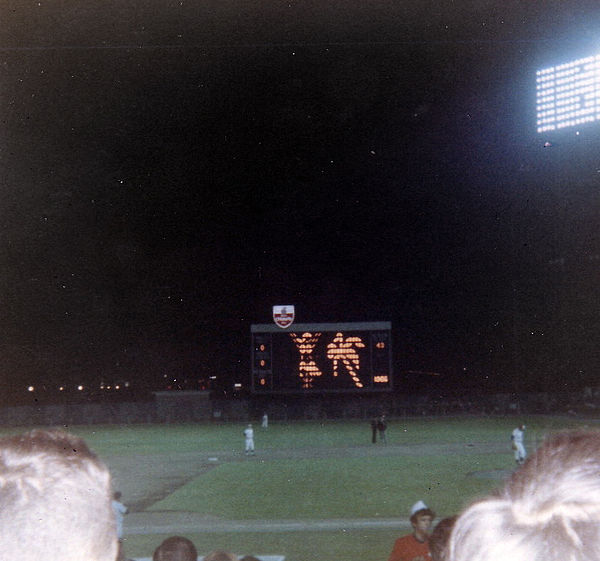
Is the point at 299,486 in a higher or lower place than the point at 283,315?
lower

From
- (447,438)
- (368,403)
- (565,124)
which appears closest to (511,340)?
(368,403)

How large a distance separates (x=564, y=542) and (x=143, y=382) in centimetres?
10160

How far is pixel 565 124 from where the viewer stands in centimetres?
2584

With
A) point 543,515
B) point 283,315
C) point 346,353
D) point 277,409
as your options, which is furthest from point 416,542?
point 277,409

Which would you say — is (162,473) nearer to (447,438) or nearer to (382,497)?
(382,497)

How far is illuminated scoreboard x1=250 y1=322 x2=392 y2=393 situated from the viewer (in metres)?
40.2

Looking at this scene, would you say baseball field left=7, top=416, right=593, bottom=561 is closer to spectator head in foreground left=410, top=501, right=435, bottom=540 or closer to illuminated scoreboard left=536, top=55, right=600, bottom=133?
spectator head in foreground left=410, top=501, right=435, bottom=540

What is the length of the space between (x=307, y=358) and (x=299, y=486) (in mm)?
21521

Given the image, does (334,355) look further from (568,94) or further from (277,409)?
(568,94)

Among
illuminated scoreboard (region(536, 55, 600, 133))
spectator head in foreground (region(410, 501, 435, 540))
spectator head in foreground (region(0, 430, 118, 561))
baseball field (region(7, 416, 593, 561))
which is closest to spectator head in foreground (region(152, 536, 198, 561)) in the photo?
spectator head in foreground (region(410, 501, 435, 540))

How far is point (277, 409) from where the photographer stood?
55906 millimetres

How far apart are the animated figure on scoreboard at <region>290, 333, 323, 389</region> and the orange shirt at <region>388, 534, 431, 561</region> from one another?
34.3 meters

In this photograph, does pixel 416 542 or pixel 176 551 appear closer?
pixel 176 551

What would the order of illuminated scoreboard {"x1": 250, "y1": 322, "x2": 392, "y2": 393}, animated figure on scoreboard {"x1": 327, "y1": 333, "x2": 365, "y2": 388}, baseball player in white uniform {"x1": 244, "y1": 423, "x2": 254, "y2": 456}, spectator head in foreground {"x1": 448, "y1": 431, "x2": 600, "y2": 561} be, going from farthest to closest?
animated figure on scoreboard {"x1": 327, "y1": 333, "x2": 365, "y2": 388} → illuminated scoreboard {"x1": 250, "y1": 322, "x2": 392, "y2": 393} → baseball player in white uniform {"x1": 244, "y1": 423, "x2": 254, "y2": 456} → spectator head in foreground {"x1": 448, "y1": 431, "x2": 600, "y2": 561}
